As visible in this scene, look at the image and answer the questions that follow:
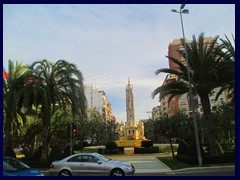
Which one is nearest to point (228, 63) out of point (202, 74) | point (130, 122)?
point (202, 74)

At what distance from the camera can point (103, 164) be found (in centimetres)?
1342

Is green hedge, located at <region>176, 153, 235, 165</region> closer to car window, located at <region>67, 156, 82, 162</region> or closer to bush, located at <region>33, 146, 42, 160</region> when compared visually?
car window, located at <region>67, 156, 82, 162</region>

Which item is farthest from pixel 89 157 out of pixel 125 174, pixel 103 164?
pixel 125 174

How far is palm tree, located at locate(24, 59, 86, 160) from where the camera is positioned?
2070 cm

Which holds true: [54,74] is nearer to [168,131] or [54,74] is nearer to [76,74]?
[76,74]

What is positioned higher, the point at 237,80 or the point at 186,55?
the point at 186,55

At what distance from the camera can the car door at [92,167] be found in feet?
43.8

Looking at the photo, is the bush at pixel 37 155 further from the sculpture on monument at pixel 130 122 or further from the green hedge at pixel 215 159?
the sculpture on monument at pixel 130 122

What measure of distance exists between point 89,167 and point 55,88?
935 centimetres

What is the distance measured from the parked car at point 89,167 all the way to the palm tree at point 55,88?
7291 mm

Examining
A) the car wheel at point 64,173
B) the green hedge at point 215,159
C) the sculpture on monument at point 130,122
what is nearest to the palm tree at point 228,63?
the green hedge at point 215,159

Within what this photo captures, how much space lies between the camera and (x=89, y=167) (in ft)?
44.3

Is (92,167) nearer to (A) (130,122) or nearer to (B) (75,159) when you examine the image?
(B) (75,159)

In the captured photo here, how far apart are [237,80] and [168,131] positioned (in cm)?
2481
